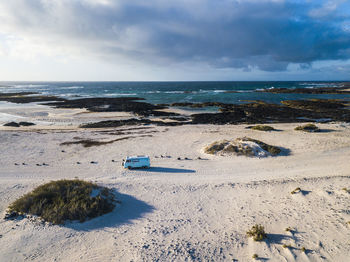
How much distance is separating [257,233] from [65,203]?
10013 mm

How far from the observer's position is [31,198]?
11539mm

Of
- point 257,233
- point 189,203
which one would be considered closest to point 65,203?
point 189,203

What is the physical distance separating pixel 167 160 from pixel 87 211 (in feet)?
33.3

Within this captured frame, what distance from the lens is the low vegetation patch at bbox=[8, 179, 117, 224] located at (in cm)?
1074

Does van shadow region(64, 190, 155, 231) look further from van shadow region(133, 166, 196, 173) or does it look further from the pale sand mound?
the pale sand mound

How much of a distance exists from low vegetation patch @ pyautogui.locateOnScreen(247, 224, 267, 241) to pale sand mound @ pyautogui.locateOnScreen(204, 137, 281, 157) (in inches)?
447

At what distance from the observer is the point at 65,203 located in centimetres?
1131

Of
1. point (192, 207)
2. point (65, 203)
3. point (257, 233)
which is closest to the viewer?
point (257, 233)

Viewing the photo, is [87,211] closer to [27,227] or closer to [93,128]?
[27,227]

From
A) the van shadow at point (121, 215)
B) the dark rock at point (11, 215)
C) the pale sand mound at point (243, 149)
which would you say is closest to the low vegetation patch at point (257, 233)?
the van shadow at point (121, 215)

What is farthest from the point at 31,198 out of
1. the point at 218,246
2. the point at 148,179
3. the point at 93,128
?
the point at 93,128

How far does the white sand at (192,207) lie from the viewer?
8.93 m

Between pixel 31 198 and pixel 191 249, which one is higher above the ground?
pixel 31 198

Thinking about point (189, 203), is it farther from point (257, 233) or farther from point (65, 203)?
point (65, 203)
